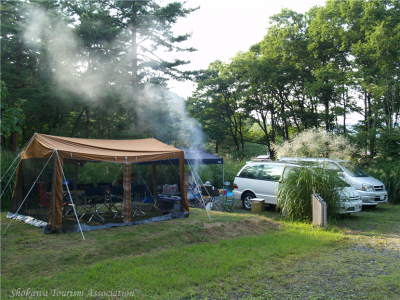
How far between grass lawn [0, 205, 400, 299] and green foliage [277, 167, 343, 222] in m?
0.48

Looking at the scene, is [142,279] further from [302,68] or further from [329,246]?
[302,68]

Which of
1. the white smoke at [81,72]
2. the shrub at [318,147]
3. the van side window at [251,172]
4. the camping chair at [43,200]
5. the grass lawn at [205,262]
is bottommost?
the grass lawn at [205,262]

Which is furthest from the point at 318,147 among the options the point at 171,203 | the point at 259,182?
the point at 171,203

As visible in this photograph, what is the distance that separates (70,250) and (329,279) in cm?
412

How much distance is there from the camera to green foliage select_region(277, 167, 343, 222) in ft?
24.7

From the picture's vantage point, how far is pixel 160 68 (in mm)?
17344

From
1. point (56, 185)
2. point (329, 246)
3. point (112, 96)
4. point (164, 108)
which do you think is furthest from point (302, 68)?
point (56, 185)

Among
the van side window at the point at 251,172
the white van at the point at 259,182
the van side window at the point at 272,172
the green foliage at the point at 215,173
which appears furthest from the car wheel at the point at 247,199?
the green foliage at the point at 215,173

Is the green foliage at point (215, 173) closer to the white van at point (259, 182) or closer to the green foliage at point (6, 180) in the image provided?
the white van at point (259, 182)

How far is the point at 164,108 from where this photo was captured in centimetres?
2139

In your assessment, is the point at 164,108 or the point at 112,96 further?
the point at 164,108

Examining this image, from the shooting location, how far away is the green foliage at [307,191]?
752cm

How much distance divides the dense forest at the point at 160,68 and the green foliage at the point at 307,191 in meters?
8.46

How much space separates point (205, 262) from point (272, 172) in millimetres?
5545
